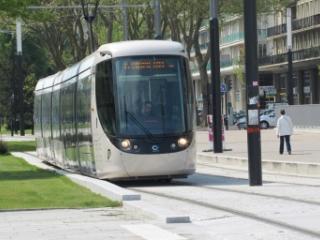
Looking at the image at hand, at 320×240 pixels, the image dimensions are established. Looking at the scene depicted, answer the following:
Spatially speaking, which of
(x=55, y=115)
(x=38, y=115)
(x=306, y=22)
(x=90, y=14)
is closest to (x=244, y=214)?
(x=55, y=115)

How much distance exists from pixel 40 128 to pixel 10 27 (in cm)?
3985

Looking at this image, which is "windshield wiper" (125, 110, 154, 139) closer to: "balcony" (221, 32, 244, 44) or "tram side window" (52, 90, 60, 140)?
"tram side window" (52, 90, 60, 140)

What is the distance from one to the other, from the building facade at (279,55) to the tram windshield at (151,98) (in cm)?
6319

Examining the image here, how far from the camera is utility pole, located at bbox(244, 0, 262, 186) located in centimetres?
2084

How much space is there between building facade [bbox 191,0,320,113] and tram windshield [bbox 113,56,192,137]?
63.2 m

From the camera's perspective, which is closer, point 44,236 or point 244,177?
point 44,236

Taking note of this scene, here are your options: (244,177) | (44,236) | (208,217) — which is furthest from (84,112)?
(44,236)

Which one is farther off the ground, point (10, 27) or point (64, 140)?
point (10, 27)

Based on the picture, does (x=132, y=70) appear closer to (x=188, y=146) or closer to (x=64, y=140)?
(x=188, y=146)

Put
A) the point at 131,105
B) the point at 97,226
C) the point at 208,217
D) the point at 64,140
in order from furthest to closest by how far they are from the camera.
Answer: the point at 64,140, the point at 131,105, the point at 208,217, the point at 97,226

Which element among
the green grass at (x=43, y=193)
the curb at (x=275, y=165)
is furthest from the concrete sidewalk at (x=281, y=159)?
the green grass at (x=43, y=193)

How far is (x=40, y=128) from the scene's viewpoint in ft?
121

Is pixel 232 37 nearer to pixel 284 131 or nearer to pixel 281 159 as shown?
pixel 284 131

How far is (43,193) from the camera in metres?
18.9
